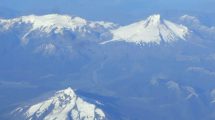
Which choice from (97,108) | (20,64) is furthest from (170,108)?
(20,64)

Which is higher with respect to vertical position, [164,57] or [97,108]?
[164,57]

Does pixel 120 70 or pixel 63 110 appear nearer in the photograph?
pixel 63 110

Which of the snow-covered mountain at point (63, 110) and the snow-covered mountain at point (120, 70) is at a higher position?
the snow-covered mountain at point (120, 70)

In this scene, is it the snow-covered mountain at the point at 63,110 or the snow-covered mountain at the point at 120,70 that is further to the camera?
the snow-covered mountain at the point at 120,70

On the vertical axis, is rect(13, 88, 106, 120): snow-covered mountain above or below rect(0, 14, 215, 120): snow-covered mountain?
below

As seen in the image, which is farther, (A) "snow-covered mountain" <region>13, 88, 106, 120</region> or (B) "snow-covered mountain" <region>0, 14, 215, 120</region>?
(B) "snow-covered mountain" <region>0, 14, 215, 120</region>

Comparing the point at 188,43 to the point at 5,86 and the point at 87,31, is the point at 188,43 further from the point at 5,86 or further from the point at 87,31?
the point at 5,86

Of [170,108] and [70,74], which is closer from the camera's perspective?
[170,108]

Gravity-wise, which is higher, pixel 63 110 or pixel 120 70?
pixel 120 70
